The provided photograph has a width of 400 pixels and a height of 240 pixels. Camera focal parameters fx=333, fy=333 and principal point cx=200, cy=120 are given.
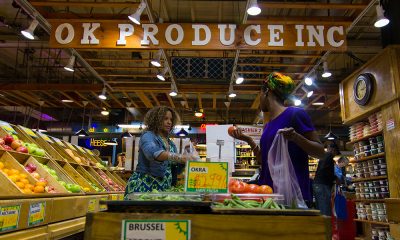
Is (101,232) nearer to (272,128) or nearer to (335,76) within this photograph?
(272,128)

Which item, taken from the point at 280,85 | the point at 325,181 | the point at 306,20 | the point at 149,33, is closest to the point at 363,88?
the point at 306,20

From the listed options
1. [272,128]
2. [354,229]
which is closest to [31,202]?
[272,128]

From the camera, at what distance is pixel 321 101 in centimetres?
1238

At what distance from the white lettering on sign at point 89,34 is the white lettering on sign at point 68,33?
19 cm

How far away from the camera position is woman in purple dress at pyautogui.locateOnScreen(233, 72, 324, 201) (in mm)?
1826

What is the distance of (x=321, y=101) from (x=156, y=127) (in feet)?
34.6

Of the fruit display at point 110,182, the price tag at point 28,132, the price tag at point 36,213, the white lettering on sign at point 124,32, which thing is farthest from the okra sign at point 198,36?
the price tag at point 36,213

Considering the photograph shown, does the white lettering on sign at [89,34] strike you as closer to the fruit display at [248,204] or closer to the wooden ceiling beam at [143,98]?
the wooden ceiling beam at [143,98]

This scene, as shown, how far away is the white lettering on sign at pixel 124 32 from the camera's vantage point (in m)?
5.69

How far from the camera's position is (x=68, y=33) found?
5602mm

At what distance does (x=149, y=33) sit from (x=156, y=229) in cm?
498

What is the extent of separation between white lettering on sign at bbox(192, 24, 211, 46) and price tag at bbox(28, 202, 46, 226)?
3450 mm

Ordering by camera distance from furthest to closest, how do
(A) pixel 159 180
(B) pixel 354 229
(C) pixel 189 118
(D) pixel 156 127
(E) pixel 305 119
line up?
1. (C) pixel 189 118
2. (B) pixel 354 229
3. (D) pixel 156 127
4. (A) pixel 159 180
5. (E) pixel 305 119

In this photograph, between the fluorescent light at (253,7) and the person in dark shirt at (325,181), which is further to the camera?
the person in dark shirt at (325,181)
